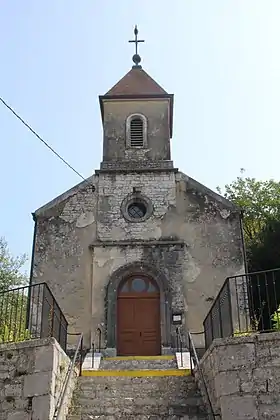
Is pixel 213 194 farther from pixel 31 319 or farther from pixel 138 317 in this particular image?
pixel 31 319

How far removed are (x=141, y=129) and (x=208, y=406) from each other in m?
11.5

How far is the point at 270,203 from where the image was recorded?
2419 centimetres

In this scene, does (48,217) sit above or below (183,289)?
above

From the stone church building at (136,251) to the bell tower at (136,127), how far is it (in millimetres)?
74

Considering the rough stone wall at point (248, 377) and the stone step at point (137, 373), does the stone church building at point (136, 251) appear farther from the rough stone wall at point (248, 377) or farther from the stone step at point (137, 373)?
the rough stone wall at point (248, 377)

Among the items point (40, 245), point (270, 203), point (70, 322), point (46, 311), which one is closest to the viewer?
point (46, 311)

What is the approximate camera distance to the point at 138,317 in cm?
1491

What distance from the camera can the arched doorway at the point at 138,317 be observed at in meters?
14.5

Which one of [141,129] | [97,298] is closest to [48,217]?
[97,298]

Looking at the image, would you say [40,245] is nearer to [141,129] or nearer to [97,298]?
[97,298]

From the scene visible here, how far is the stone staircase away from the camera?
28.1ft

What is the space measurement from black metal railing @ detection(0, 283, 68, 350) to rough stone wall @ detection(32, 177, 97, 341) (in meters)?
0.87

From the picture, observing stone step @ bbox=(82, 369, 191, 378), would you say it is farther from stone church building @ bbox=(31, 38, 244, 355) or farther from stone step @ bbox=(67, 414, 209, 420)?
stone church building @ bbox=(31, 38, 244, 355)

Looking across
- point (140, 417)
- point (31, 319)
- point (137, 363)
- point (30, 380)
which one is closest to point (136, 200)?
point (31, 319)
